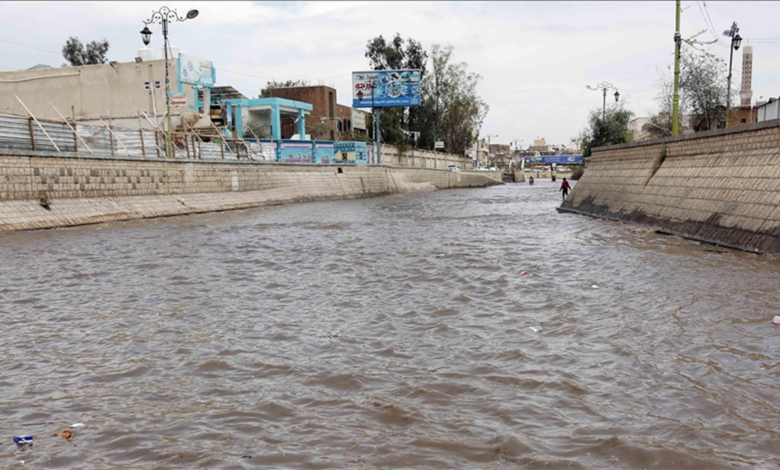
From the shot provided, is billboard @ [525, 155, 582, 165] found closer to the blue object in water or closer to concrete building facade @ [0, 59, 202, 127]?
concrete building facade @ [0, 59, 202, 127]

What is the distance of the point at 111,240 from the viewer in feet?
47.9

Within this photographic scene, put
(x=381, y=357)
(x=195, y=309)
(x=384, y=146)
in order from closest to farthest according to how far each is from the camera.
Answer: (x=381, y=357), (x=195, y=309), (x=384, y=146)

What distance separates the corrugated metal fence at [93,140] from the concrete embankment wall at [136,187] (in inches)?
40.8

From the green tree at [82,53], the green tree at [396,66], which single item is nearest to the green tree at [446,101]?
the green tree at [396,66]

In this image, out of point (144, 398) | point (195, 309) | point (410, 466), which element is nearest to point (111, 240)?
point (195, 309)

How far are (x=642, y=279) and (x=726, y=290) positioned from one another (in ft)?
4.23

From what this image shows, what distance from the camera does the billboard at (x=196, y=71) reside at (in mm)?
38406

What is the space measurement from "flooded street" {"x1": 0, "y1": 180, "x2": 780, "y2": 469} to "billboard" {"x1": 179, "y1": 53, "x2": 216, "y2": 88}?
101 feet

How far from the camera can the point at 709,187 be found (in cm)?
1373

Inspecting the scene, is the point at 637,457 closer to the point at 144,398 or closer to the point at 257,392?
the point at 257,392

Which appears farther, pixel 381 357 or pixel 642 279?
pixel 642 279

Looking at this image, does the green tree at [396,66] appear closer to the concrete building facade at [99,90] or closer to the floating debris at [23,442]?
the concrete building facade at [99,90]

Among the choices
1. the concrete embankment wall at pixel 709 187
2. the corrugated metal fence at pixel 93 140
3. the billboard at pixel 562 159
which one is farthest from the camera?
the billboard at pixel 562 159

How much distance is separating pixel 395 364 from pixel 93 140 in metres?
20.7
